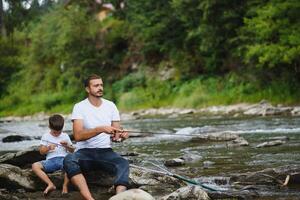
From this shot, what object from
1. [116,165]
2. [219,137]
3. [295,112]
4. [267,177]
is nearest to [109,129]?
[116,165]

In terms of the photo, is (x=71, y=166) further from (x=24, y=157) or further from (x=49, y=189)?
(x=24, y=157)

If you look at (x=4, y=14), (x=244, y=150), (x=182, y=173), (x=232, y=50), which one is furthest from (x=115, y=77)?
(x=182, y=173)

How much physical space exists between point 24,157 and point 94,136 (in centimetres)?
265

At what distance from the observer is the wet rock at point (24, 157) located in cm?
840

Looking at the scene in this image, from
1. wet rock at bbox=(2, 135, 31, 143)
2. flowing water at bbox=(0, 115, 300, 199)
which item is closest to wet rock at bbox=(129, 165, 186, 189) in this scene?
flowing water at bbox=(0, 115, 300, 199)

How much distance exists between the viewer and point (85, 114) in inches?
250

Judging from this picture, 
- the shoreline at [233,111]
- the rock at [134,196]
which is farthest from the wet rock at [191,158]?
the shoreline at [233,111]

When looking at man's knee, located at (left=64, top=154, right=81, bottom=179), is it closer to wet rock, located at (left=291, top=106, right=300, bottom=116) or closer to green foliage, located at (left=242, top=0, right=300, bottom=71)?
wet rock, located at (left=291, top=106, right=300, bottom=116)

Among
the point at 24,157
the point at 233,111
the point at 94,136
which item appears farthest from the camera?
the point at 233,111

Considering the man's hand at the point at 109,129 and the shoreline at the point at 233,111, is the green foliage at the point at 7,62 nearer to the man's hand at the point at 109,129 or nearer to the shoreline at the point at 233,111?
the shoreline at the point at 233,111

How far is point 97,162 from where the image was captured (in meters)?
6.55

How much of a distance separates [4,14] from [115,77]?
17.0 metres

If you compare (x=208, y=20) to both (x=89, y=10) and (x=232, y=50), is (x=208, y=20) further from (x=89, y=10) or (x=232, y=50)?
(x=89, y=10)

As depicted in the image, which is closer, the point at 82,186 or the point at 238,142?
the point at 82,186
